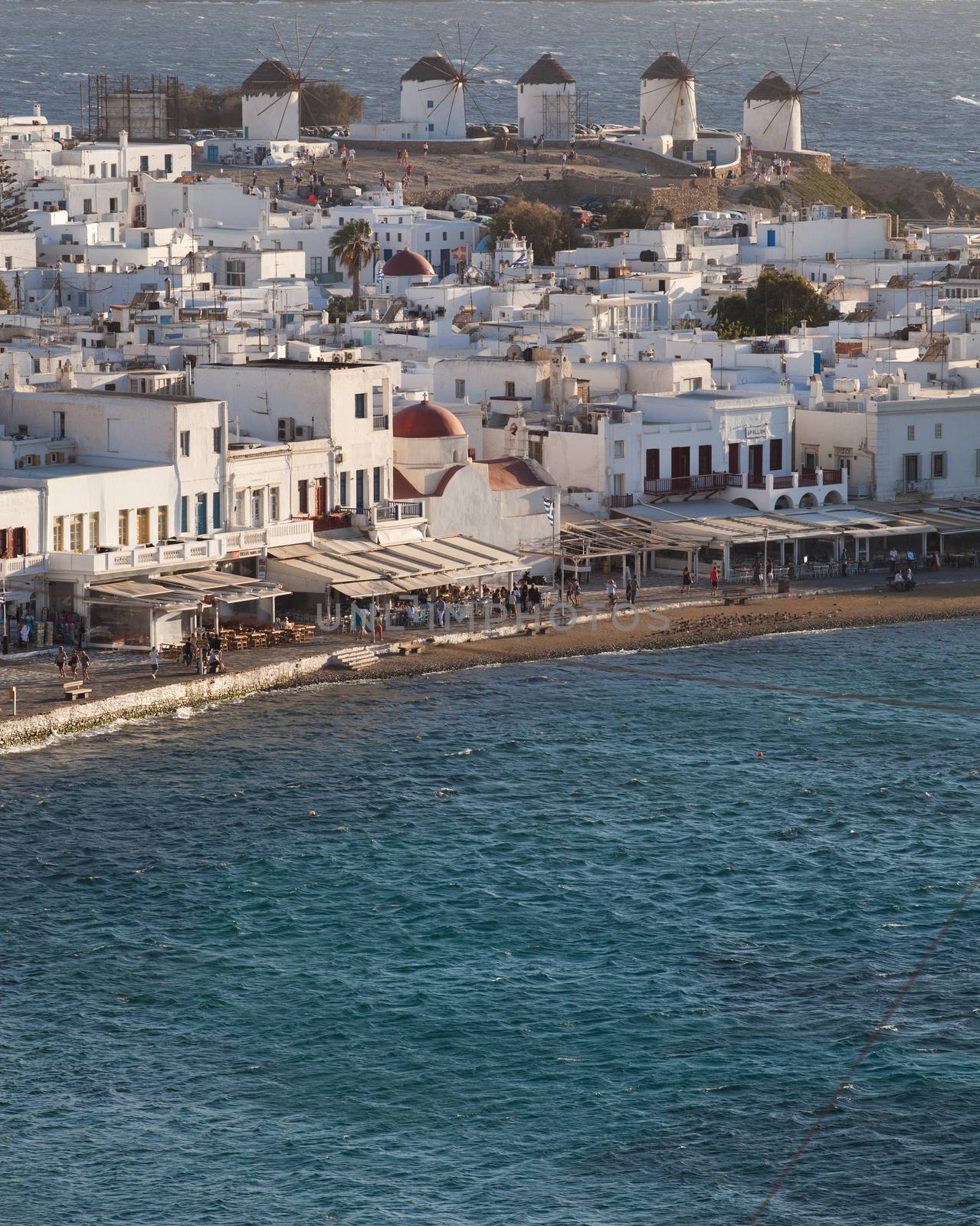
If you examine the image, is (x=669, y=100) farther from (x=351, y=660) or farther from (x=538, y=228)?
(x=351, y=660)

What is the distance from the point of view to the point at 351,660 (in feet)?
191

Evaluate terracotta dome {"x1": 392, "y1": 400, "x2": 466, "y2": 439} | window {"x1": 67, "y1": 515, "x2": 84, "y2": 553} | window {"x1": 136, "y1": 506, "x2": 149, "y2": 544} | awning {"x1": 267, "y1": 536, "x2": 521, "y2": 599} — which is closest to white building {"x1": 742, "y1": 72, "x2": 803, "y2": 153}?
terracotta dome {"x1": 392, "y1": 400, "x2": 466, "y2": 439}

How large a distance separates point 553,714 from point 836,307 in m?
51.3

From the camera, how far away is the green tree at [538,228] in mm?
125625

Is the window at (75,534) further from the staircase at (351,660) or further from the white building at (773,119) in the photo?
the white building at (773,119)

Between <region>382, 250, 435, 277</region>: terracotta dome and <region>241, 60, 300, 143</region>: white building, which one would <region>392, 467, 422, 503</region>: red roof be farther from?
<region>241, 60, 300, 143</region>: white building

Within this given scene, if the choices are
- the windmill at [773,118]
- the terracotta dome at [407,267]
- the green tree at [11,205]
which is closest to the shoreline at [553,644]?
the terracotta dome at [407,267]

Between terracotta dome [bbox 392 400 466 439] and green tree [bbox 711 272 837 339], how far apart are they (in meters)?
34.1

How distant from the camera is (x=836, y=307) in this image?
10406 cm

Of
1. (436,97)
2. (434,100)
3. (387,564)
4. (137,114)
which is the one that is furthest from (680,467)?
(434,100)

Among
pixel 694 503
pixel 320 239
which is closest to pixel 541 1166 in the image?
pixel 694 503

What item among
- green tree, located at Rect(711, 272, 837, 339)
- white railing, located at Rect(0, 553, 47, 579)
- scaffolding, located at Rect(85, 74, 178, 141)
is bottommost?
white railing, located at Rect(0, 553, 47, 579)

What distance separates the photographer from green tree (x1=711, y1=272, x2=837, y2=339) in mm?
99938

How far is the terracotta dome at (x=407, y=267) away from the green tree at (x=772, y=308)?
12.7m
